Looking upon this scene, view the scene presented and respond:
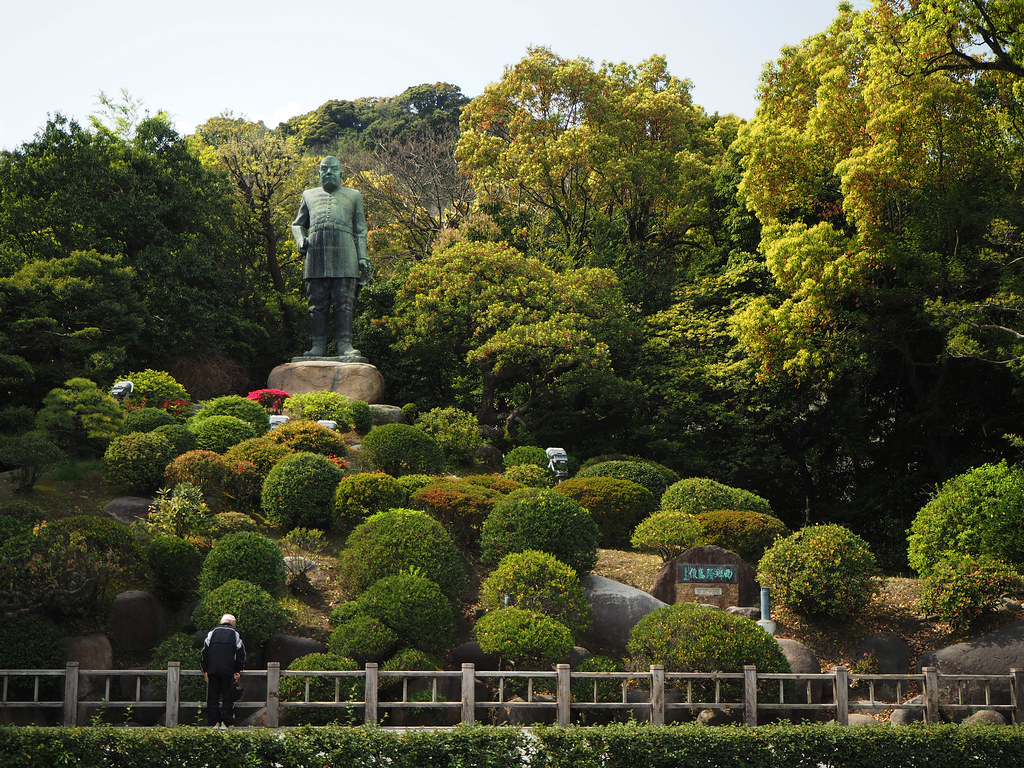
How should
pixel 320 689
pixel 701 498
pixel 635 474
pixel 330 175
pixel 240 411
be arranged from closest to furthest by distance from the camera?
pixel 320 689 < pixel 701 498 < pixel 635 474 < pixel 240 411 < pixel 330 175

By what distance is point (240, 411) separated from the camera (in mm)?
17766

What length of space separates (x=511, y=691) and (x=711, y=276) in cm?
1482

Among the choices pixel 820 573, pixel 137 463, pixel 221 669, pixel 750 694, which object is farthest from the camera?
pixel 137 463

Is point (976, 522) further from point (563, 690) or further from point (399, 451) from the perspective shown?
point (399, 451)

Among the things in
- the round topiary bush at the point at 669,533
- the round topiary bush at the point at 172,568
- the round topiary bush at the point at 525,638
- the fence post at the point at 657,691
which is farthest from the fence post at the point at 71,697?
the round topiary bush at the point at 669,533

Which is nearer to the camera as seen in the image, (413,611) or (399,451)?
(413,611)

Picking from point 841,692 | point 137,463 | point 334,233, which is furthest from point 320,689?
point 334,233

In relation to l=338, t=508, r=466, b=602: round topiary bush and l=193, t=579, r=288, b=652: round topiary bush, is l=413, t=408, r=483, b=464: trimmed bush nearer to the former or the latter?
l=338, t=508, r=466, b=602: round topiary bush

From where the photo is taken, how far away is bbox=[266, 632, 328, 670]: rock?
411 inches

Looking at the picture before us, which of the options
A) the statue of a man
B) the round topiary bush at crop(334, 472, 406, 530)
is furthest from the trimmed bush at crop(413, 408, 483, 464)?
the round topiary bush at crop(334, 472, 406, 530)

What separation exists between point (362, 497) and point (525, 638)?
4472 mm

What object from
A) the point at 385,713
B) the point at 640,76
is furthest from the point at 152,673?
the point at 640,76

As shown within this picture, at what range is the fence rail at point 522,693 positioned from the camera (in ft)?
28.5

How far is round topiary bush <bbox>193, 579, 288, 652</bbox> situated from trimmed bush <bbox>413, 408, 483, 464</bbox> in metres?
8.29
